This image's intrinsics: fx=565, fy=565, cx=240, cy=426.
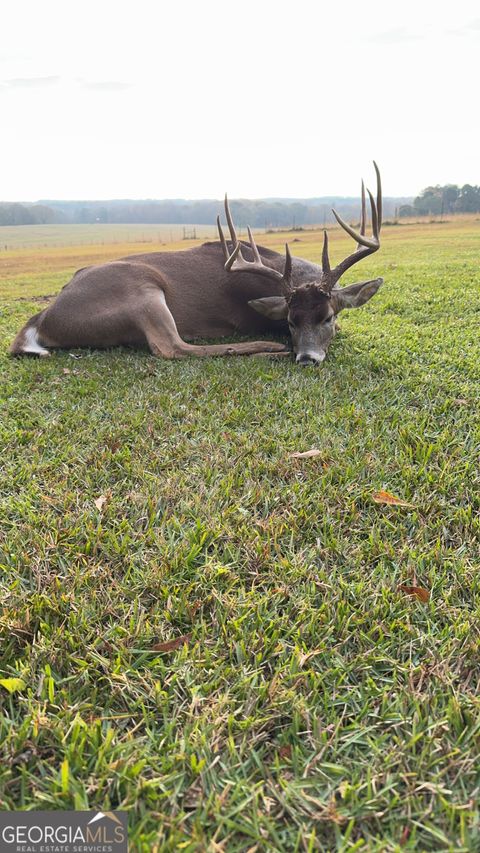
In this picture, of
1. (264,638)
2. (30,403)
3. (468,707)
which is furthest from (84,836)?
(30,403)

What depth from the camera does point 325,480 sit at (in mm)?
2588

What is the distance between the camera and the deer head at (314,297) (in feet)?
16.0

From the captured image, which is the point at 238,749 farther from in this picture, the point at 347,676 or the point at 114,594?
the point at 114,594

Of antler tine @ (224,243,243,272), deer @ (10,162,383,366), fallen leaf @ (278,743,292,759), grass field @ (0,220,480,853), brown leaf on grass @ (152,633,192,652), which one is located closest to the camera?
grass field @ (0,220,480,853)

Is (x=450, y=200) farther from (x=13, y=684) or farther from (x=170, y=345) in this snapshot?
(x=13, y=684)

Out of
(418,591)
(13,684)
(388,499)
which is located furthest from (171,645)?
(388,499)

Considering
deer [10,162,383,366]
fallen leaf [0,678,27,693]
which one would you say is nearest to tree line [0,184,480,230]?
deer [10,162,383,366]

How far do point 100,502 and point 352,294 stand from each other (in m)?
3.72

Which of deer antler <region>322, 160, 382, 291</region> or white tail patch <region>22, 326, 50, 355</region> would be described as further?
white tail patch <region>22, 326, 50, 355</region>

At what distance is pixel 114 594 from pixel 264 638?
534 mm

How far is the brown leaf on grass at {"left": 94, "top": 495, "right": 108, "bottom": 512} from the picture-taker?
94.6 inches

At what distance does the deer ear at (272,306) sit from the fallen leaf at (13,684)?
4260 mm

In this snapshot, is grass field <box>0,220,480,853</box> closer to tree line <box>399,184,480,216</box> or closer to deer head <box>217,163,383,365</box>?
deer head <box>217,163,383,365</box>

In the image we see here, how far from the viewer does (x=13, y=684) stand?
5.02 feet
